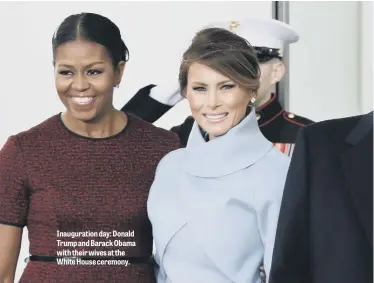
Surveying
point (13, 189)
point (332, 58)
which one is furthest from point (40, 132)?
point (332, 58)

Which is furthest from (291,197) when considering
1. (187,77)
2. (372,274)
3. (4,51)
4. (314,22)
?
(314,22)

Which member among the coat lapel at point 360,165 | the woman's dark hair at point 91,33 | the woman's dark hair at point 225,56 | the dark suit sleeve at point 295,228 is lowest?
the dark suit sleeve at point 295,228

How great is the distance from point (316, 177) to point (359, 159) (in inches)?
2.7

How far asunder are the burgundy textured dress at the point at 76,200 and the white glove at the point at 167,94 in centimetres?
35

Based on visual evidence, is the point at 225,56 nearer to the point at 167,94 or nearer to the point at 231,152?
the point at 231,152

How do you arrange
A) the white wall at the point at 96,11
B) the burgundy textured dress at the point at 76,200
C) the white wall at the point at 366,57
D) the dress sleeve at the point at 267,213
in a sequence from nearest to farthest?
the dress sleeve at the point at 267,213 < the burgundy textured dress at the point at 76,200 < the white wall at the point at 96,11 < the white wall at the point at 366,57

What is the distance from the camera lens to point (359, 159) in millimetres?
1272

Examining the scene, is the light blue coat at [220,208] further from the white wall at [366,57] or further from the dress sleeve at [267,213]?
the white wall at [366,57]

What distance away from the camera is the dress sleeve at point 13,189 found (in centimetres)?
153

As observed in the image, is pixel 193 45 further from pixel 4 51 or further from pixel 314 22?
pixel 314 22

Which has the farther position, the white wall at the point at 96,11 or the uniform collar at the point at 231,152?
the white wall at the point at 96,11

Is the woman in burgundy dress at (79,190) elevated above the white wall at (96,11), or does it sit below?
below

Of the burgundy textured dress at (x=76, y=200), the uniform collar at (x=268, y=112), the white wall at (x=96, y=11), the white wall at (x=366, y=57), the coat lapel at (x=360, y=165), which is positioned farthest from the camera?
the white wall at (x=366, y=57)

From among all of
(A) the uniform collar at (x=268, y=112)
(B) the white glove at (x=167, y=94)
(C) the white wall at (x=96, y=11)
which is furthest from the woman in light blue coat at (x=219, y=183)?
(C) the white wall at (x=96, y=11)
